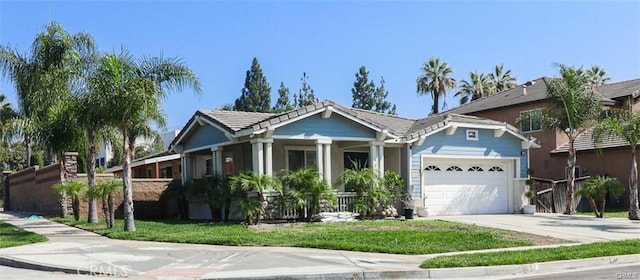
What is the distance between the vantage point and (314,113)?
21250 millimetres

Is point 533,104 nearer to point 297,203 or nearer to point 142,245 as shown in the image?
point 297,203

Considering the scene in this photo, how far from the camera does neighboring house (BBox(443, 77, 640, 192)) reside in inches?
1166

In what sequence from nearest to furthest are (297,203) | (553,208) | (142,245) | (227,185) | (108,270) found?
1. (108,270)
2. (142,245)
3. (297,203)
4. (227,185)
5. (553,208)

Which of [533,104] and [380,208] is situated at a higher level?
[533,104]

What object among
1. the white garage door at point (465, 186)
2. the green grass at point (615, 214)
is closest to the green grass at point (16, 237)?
the white garage door at point (465, 186)

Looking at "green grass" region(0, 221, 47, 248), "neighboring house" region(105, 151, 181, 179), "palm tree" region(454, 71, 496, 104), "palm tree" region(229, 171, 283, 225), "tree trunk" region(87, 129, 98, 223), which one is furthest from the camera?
"palm tree" region(454, 71, 496, 104)

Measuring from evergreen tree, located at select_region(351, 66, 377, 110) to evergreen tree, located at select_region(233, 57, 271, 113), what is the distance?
865cm

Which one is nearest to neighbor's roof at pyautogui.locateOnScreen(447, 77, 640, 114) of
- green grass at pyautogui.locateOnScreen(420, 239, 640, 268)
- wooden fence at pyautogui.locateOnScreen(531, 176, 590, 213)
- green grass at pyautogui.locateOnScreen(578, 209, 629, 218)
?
wooden fence at pyautogui.locateOnScreen(531, 176, 590, 213)

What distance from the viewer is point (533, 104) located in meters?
33.6

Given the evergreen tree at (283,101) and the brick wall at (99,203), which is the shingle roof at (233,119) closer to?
the brick wall at (99,203)

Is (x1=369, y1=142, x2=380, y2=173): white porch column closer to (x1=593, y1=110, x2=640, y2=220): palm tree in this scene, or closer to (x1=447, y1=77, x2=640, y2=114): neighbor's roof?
(x1=593, y1=110, x2=640, y2=220): palm tree

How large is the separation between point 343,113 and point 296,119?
1.74 meters

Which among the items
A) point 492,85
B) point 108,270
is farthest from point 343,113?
point 492,85

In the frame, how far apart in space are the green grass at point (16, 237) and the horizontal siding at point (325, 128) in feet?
25.0
